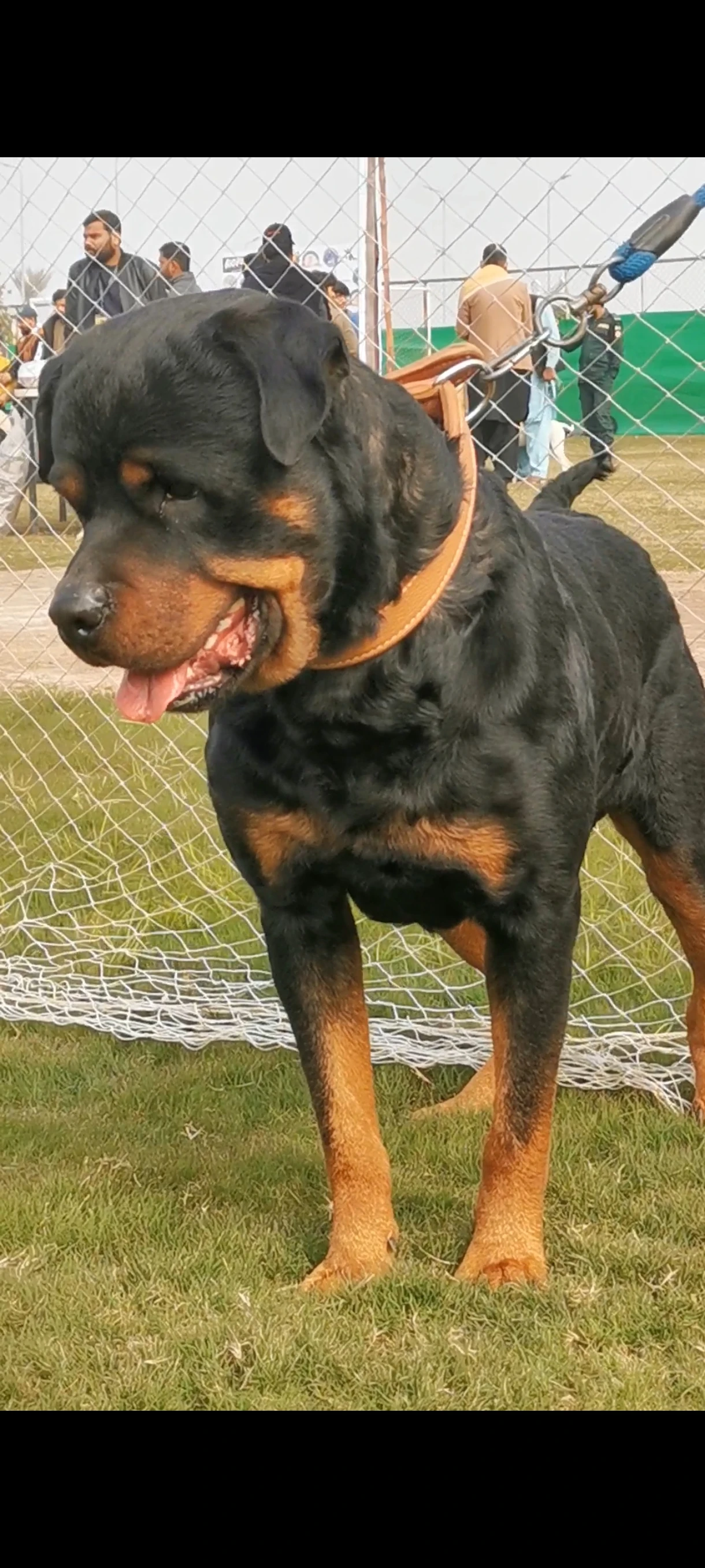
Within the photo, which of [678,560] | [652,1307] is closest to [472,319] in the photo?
[678,560]

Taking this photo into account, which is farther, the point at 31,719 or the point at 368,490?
the point at 31,719

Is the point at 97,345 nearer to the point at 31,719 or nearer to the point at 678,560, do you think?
the point at 678,560

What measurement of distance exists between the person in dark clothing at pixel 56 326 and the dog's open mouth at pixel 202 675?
13.9ft

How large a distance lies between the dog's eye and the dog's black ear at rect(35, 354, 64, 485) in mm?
364

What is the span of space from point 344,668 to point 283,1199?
54.9 inches

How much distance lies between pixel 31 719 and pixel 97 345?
14.3 feet

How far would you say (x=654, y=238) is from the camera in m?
3.61

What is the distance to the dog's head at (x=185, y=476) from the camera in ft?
8.25

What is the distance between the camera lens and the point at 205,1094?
433 centimetres

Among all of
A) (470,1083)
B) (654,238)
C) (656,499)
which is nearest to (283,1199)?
(470,1083)

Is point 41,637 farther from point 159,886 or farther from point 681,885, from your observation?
point 681,885

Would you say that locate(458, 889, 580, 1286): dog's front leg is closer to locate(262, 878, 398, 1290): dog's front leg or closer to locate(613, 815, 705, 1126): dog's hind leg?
locate(262, 878, 398, 1290): dog's front leg

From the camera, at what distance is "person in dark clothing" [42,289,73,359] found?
6.76 m

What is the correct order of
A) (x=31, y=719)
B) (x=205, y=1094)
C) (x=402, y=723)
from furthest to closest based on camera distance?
(x=31, y=719)
(x=205, y=1094)
(x=402, y=723)
